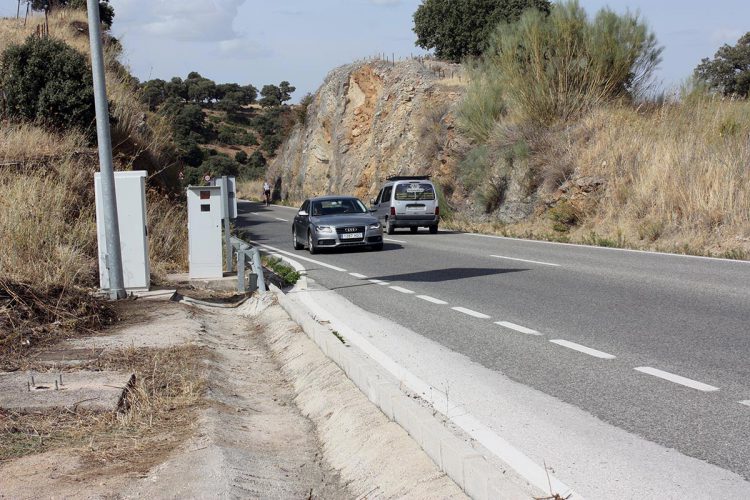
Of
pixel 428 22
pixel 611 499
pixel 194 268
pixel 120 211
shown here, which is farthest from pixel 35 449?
pixel 428 22

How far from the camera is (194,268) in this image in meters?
14.9

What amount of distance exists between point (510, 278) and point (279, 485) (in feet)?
32.5


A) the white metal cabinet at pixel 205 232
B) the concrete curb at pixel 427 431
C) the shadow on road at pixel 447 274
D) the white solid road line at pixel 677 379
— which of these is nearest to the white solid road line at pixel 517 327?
the white solid road line at pixel 677 379

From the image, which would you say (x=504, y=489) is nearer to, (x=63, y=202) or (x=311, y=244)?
(x=63, y=202)

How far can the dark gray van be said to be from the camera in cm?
2909

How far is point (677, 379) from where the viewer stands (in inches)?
271

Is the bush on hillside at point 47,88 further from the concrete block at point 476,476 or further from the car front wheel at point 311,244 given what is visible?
A: the concrete block at point 476,476

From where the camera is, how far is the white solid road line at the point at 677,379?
6.57 metres

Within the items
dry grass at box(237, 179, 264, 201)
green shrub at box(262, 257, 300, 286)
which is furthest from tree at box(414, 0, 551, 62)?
green shrub at box(262, 257, 300, 286)

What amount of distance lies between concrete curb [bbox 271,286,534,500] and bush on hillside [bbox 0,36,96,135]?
16.0 meters

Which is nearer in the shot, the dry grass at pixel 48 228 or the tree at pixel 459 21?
the dry grass at pixel 48 228

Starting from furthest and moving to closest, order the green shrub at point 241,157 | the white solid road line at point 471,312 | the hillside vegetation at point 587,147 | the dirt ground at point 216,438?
the green shrub at point 241,157 < the hillside vegetation at point 587,147 < the white solid road line at point 471,312 < the dirt ground at point 216,438

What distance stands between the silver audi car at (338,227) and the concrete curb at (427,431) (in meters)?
13.8

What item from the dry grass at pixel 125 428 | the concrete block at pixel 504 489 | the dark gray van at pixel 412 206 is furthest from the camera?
the dark gray van at pixel 412 206
